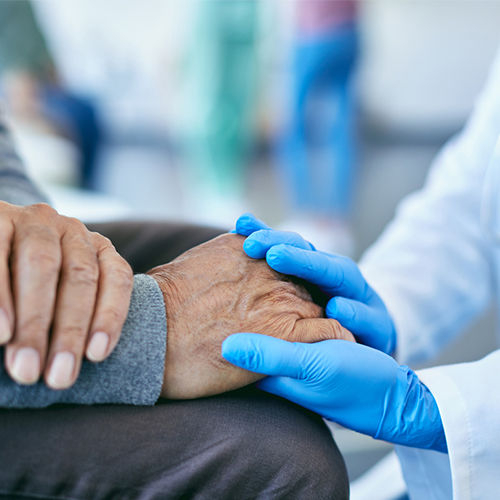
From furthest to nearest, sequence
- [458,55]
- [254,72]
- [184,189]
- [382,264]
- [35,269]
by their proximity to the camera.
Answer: [184,189], [458,55], [254,72], [382,264], [35,269]

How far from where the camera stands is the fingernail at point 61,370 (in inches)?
15.2

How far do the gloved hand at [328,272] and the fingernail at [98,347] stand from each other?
0.22 meters

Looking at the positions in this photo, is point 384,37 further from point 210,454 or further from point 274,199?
point 210,454

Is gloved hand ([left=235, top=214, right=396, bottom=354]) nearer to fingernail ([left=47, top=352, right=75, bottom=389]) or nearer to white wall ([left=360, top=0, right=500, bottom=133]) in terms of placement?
fingernail ([left=47, top=352, right=75, bottom=389])

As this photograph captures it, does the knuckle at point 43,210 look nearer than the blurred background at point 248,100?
Yes

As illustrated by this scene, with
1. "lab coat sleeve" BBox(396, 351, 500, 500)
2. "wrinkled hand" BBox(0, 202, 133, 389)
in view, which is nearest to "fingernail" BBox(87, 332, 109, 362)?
"wrinkled hand" BBox(0, 202, 133, 389)

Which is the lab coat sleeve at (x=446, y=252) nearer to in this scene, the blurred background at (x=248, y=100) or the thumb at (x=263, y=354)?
the thumb at (x=263, y=354)

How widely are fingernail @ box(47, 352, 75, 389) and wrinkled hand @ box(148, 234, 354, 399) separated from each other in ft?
0.39

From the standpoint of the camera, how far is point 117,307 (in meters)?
0.43

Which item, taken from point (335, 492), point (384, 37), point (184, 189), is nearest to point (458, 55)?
point (384, 37)

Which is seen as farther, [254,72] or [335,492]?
[254,72]

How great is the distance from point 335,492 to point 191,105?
101 inches

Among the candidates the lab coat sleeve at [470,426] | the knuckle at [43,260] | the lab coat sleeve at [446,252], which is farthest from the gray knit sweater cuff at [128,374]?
the lab coat sleeve at [446,252]

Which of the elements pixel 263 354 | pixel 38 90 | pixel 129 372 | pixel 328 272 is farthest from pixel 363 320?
pixel 38 90
